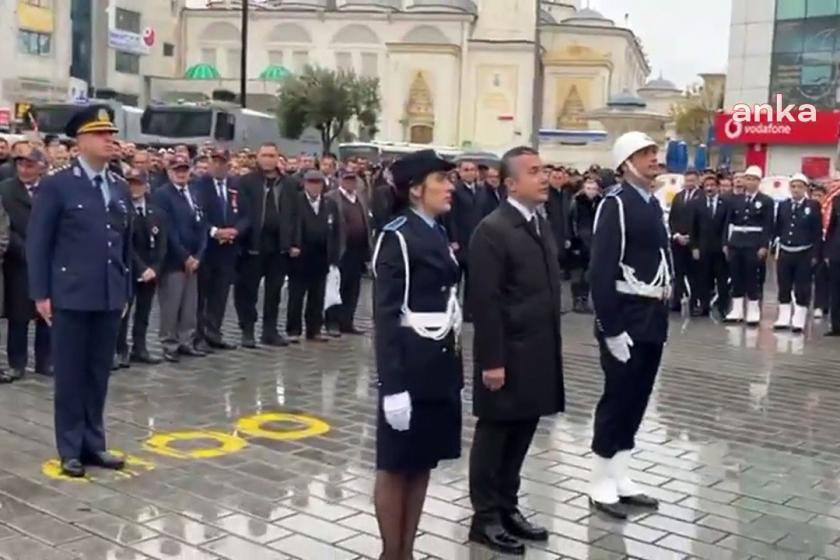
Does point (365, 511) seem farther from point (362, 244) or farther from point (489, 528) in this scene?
point (362, 244)

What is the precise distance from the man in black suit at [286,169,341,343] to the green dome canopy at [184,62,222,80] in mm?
61825

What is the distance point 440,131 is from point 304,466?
72.9 m

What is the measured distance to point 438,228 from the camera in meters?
5.00

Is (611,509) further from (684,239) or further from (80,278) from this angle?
(684,239)

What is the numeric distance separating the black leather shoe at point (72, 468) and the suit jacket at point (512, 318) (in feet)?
8.40

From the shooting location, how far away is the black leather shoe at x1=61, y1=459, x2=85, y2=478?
650 cm

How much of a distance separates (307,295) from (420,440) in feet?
24.1

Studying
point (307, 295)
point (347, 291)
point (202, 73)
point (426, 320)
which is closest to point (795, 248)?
point (347, 291)

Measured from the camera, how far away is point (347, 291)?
12680 mm

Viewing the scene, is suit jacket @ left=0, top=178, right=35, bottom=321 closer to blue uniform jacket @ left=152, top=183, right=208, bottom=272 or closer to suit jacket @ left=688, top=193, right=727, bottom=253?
blue uniform jacket @ left=152, top=183, right=208, bottom=272

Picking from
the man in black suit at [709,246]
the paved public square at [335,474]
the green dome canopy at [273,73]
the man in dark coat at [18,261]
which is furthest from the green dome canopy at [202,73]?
the paved public square at [335,474]

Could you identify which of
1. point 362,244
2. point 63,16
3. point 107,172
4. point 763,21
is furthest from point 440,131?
point 107,172

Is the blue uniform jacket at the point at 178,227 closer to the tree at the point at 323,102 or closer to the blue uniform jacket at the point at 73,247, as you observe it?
the blue uniform jacket at the point at 73,247

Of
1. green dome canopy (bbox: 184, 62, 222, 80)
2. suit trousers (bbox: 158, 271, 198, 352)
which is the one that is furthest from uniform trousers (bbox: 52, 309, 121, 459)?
green dome canopy (bbox: 184, 62, 222, 80)
